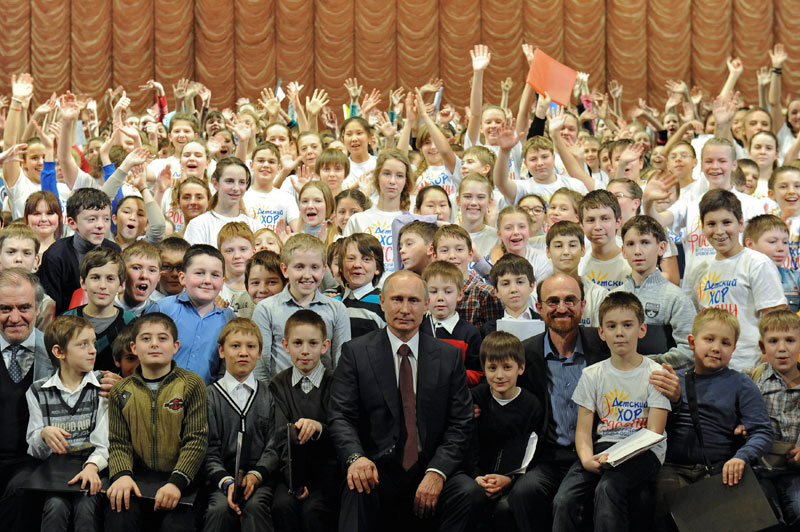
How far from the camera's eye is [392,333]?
3.87 m

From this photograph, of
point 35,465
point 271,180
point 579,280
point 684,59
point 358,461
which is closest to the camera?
point 358,461

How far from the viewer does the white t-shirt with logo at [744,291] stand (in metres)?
4.37

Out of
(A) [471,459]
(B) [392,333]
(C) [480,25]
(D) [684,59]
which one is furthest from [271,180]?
(D) [684,59]

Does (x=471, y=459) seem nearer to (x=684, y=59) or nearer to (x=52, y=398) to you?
(x=52, y=398)

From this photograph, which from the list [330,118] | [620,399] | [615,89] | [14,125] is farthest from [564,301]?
[615,89]

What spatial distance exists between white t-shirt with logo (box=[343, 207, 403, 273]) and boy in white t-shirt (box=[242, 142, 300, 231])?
0.63 m

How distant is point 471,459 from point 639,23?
1207 centimetres

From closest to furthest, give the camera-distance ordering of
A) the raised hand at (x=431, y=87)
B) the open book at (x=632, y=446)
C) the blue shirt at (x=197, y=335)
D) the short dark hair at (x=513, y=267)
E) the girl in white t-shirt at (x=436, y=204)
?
the open book at (x=632, y=446), the blue shirt at (x=197, y=335), the short dark hair at (x=513, y=267), the girl in white t-shirt at (x=436, y=204), the raised hand at (x=431, y=87)

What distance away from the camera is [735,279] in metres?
4.46

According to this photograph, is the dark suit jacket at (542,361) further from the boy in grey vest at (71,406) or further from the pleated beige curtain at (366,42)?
the pleated beige curtain at (366,42)

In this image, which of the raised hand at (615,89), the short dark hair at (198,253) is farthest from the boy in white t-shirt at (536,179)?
the raised hand at (615,89)

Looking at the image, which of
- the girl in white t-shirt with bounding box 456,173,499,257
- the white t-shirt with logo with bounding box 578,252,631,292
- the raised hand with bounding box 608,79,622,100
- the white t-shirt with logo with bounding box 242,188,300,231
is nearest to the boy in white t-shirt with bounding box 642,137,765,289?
the white t-shirt with logo with bounding box 578,252,631,292

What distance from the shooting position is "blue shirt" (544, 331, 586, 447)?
154 inches

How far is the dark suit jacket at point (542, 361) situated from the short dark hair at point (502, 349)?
144 millimetres
